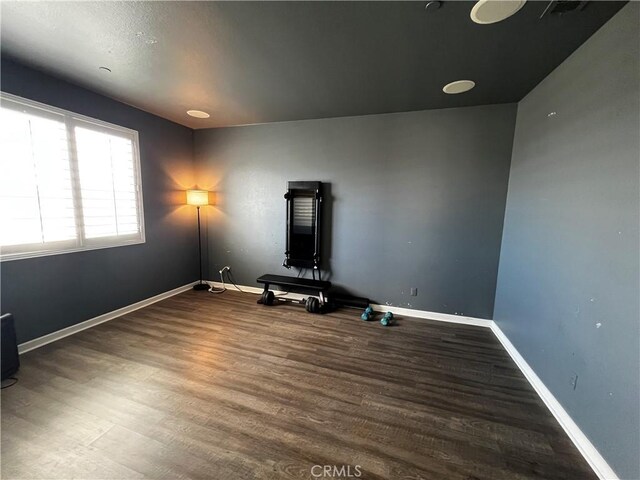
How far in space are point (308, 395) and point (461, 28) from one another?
9.32 ft

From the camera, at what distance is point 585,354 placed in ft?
5.21


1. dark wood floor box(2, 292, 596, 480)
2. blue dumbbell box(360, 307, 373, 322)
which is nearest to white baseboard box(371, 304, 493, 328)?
blue dumbbell box(360, 307, 373, 322)

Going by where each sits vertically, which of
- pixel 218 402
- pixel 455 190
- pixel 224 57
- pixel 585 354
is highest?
pixel 224 57

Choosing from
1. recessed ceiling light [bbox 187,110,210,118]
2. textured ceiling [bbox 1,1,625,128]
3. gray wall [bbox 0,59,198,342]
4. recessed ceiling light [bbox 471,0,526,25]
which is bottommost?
gray wall [bbox 0,59,198,342]

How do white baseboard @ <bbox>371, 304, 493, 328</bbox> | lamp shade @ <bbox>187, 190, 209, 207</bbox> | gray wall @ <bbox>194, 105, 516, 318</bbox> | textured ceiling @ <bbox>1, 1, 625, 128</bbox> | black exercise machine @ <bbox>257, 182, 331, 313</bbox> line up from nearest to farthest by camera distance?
textured ceiling @ <bbox>1, 1, 625, 128</bbox>
gray wall @ <bbox>194, 105, 516, 318</bbox>
white baseboard @ <bbox>371, 304, 493, 328</bbox>
black exercise machine @ <bbox>257, 182, 331, 313</bbox>
lamp shade @ <bbox>187, 190, 209, 207</bbox>

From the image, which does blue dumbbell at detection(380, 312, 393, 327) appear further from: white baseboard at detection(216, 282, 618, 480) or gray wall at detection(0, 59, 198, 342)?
gray wall at detection(0, 59, 198, 342)

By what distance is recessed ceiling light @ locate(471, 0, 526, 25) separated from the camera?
1411mm

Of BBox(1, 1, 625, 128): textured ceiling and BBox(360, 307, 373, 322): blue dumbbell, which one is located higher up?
BBox(1, 1, 625, 128): textured ceiling

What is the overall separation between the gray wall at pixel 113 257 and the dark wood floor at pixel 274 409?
0.38 meters

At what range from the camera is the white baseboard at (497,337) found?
57.3 inches

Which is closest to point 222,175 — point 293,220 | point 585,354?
point 293,220

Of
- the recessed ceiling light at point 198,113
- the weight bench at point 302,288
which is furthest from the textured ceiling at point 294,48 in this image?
the weight bench at point 302,288

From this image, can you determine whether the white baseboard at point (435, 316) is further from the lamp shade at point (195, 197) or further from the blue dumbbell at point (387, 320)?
the lamp shade at point (195, 197)

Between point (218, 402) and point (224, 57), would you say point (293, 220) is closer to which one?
point (224, 57)
